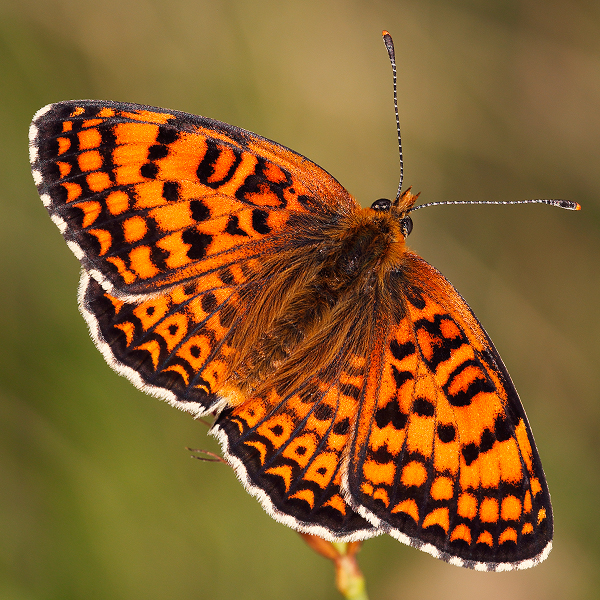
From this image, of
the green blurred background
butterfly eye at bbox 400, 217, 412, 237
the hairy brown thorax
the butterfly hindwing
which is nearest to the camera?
the butterfly hindwing

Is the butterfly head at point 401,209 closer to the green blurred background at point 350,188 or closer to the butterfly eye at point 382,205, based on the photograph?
the butterfly eye at point 382,205

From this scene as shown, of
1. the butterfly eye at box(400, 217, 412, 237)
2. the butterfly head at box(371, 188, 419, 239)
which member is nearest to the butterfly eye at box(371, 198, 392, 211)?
the butterfly head at box(371, 188, 419, 239)

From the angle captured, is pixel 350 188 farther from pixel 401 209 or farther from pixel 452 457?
pixel 452 457

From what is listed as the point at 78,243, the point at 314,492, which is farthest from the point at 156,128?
the point at 314,492

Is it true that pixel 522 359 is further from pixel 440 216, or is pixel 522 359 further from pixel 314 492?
pixel 314 492

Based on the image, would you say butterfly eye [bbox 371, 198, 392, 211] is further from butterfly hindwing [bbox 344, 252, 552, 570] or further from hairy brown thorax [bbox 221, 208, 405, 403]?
butterfly hindwing [bbox 344, 252, 552, 570]

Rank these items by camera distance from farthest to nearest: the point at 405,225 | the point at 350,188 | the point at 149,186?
the point at 350,188 → the point at 405,225 → the point at 149,186

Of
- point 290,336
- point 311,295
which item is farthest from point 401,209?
point 290,336
